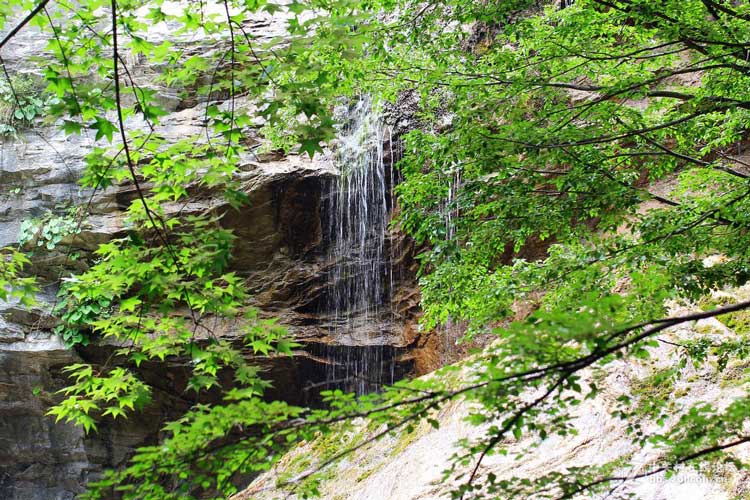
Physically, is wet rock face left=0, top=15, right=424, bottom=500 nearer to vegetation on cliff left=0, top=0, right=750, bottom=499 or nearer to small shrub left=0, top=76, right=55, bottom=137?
small shrub left=0, top=76, right=55, bottom=137

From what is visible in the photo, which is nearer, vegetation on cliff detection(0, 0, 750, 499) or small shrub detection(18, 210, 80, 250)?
vegetation on cliff detection(0, 0, 750, 499)

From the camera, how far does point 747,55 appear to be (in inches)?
164

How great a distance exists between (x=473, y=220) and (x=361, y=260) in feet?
22.2

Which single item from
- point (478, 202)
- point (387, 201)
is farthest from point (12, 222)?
point (478, 202)

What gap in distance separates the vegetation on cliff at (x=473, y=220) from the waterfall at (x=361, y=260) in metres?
4.94

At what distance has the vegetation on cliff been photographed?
2293 millimetres

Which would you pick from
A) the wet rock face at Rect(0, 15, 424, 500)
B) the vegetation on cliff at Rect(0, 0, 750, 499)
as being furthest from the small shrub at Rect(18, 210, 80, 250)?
the vegetation on cliff at Rect(0, 0, 750, 499)

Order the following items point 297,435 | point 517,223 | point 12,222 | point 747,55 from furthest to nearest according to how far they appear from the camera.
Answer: point 12,222
point 517,223
point 747,55
point 297,435

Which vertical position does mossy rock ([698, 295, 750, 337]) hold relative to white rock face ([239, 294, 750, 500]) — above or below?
above

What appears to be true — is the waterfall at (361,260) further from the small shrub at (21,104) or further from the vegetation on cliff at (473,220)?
the small shrub at (21,104)

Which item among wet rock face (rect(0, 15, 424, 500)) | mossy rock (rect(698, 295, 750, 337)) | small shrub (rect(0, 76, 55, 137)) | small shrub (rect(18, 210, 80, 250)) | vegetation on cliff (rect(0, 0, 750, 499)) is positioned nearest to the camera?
vegetation on cliff (rect(0, 0, 750, 499))

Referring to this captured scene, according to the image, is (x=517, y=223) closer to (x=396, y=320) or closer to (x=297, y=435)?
(x=297, y=435)

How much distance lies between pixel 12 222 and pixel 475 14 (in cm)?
967

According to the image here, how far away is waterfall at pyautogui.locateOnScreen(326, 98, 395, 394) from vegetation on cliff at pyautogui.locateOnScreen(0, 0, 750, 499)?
4940 millimetres
